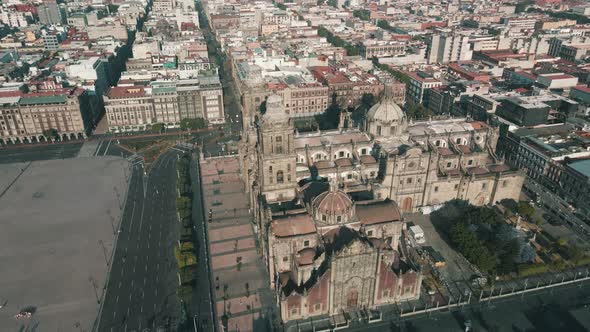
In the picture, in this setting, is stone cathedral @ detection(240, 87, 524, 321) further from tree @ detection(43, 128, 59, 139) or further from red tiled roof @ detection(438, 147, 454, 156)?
tree @ detection(43, 128, 59, 139)

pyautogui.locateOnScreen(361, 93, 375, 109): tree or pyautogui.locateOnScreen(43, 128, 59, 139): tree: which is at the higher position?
pyautogui.locateOnScreen(361, 93, 375, 109): tree

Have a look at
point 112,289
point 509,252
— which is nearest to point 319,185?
point 509,252

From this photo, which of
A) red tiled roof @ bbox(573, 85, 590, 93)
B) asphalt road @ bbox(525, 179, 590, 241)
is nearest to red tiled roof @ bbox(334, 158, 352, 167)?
asphalt road @ bbox(525, 179, 590, 241)

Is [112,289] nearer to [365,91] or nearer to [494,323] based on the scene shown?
[494,323]

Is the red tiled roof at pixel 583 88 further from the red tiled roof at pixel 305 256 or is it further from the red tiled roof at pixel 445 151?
the red tiled roof at pixel 305 256

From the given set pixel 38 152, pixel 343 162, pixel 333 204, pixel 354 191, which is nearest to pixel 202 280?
pixel 333 204

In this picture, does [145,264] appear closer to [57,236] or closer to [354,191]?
[57,236]

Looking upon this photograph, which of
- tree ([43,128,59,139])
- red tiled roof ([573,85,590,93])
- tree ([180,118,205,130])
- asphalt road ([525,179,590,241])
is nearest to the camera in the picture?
asphalt road ([525,179,590,241])
